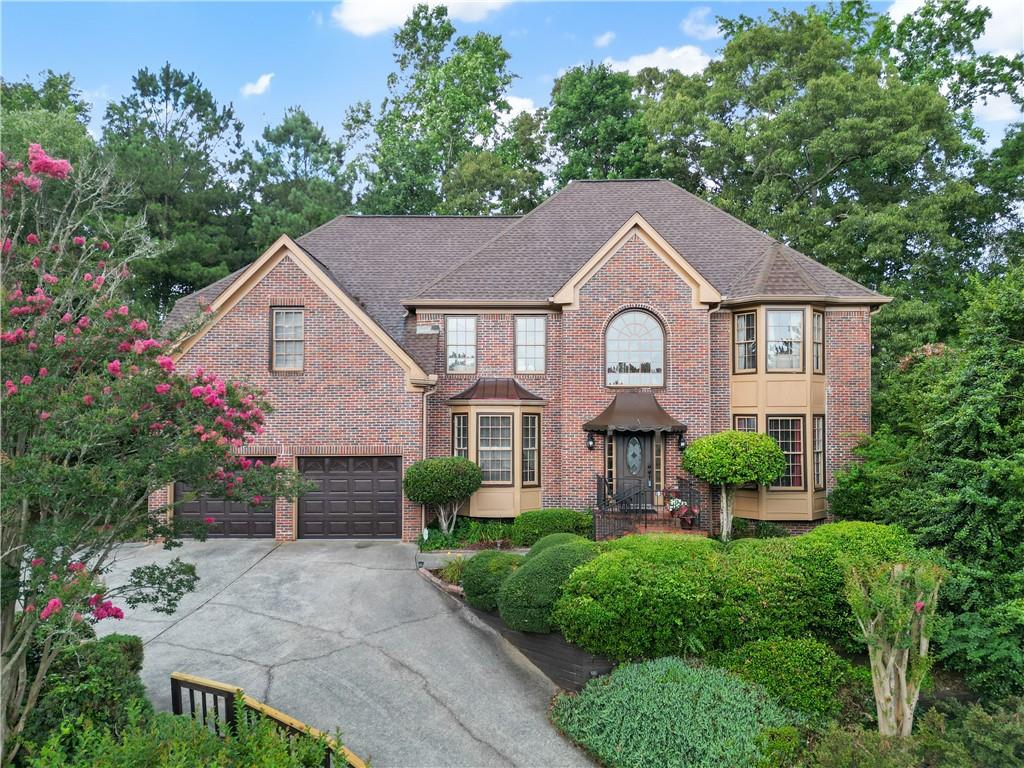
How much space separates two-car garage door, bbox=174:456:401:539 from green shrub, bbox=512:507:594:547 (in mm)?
3072

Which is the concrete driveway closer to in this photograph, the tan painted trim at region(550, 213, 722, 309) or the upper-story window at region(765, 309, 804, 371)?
the tan painted trim at region(550, 213, 722, 309)

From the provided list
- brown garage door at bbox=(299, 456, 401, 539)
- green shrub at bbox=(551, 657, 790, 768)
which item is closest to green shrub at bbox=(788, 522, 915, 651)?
green shrub at bbox=(551, 657, 790, 768)

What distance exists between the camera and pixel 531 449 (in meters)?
16.3

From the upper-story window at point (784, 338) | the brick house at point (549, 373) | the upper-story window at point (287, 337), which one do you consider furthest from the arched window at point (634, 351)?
the upper-story window at point (287, 337)

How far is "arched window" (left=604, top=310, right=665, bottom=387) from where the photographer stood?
53.2 feet

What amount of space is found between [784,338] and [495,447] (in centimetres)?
789

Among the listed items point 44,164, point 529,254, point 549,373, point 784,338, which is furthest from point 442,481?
point 44,164

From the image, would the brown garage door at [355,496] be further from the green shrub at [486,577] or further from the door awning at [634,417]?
the door awning at [634,417]

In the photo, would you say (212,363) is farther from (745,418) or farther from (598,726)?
(745,418)

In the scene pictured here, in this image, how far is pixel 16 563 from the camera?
6328 millimetres

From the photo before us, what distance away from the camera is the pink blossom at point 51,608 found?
5.36 m

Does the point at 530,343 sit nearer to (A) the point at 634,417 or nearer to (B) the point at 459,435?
(B) the point at 459,435

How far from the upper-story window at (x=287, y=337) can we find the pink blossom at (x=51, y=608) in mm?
10207

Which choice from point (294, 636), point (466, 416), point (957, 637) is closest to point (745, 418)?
point (466, 416)
